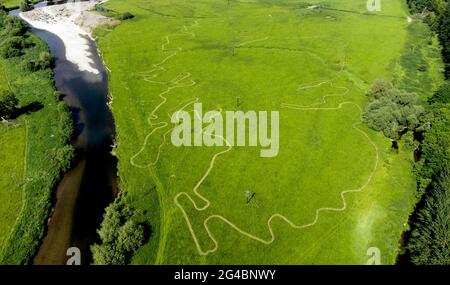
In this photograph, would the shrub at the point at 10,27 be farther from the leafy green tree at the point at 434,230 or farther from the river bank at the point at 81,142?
the leafy green tree at the point at 434,230

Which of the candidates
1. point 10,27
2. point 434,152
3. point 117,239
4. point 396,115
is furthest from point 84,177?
point 10,27

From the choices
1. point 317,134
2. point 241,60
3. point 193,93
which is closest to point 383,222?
point 317,134

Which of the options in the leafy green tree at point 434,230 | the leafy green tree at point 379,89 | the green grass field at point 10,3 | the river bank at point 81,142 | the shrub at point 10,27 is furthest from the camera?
the green grass field at point 10,3

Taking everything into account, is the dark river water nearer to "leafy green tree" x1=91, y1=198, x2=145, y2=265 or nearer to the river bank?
the river bank

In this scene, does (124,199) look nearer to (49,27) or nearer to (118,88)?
(118,88)

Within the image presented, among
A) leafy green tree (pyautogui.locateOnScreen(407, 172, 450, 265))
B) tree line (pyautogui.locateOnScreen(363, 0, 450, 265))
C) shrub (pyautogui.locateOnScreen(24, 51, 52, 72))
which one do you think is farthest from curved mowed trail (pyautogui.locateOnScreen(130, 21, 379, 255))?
shrub (pyautogui.locateOnScreen(24, 51, 52, 72))

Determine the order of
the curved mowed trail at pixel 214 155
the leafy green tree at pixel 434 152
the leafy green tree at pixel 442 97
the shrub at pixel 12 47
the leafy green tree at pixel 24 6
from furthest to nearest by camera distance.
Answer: the leafy green tree at pixel 24 6, the shrub at pixel 12 47, the leafy green tree at pixel 442 97, the leafy green tree at pixel 434 152, the curved mowed trail at pixel 214 155

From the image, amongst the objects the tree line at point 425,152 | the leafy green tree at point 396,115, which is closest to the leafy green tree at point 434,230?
the tree line at point 425,152
